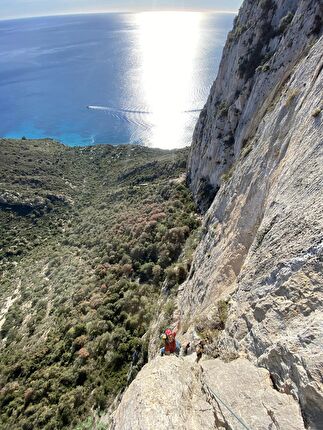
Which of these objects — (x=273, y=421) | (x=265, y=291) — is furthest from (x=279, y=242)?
(x=273, y=421)

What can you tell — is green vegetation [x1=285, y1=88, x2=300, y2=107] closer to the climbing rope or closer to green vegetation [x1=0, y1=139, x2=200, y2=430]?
green vegetation [x1=0, y1=139, x2=200, y2=430]

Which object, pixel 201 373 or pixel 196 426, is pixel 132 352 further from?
pixel 196 426

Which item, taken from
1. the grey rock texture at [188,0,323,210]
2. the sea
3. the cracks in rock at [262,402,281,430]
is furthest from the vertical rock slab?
the sea

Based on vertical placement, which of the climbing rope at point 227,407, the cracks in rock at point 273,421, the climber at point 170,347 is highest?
the climber at point 170,347

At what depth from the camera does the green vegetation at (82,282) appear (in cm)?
2020

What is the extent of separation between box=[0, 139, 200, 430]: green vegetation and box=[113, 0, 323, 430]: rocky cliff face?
6641 millimetres

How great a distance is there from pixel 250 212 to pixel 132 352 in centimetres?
1286

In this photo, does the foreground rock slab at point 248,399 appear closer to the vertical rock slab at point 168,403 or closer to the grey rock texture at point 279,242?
the grey rock texture at point 279,242

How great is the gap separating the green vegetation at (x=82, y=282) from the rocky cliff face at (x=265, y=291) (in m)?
6.64

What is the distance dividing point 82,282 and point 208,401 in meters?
25.7

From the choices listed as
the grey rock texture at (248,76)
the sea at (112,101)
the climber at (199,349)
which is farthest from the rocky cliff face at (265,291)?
the sea at (112,101)

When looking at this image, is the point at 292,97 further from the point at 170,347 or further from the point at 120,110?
the point at 120,110

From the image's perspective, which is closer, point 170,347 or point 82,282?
point 170,347

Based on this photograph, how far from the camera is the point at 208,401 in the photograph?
25.3 ft
